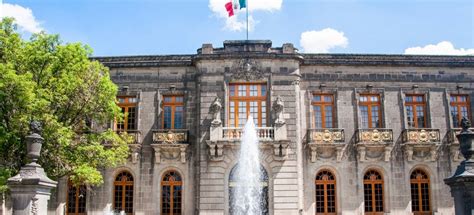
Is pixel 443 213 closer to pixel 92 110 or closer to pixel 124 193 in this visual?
pixel 124 193

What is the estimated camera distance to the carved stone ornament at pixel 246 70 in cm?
2408

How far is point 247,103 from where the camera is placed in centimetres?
2406

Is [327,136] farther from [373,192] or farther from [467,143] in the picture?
[467,143]

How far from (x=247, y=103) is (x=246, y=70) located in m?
1.59

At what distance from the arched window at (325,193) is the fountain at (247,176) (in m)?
2.96

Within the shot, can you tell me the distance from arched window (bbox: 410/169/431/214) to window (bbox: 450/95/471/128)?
3270 millimetres

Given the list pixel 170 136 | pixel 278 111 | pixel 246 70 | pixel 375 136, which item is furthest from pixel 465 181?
pixel 170 136

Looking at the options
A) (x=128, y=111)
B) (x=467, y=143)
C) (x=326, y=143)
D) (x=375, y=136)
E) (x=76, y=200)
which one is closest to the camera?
(x=467, y=143)

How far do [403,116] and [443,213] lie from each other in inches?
197

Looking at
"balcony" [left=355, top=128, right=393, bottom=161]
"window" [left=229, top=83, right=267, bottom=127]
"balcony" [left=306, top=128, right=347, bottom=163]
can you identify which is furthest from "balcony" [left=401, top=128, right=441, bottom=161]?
"window" [left=229, top=83, right=267, bottom=127]

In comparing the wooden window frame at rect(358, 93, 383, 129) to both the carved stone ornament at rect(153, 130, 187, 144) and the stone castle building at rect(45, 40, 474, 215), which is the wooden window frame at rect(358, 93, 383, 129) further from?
the carved stone ornament at rect(153, 130, 187, 144)

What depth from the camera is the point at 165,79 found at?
25.3 meters

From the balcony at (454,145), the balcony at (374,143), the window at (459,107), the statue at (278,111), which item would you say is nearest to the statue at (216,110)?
the statue at (278,111)

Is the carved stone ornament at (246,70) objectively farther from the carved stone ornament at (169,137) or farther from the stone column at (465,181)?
the stone column at (465,181)
